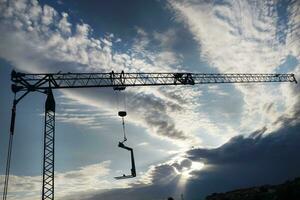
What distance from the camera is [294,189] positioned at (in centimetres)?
4084

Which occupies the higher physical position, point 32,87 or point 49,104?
point 32,87

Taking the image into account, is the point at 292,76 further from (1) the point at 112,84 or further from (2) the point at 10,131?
(2) the point at 10,131

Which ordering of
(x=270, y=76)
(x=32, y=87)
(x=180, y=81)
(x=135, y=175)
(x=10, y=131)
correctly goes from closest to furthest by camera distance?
(x=135, y=175) → (x=10, y=131) → (x=32, y=87) → (x=180, y=81) → (x=270, y=76)

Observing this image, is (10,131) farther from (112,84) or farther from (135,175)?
(112,84)

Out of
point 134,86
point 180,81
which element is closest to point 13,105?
point 134,86

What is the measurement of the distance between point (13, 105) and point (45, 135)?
21.8 ft

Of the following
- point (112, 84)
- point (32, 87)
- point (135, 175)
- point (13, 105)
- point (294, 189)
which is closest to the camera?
point (135, 175)

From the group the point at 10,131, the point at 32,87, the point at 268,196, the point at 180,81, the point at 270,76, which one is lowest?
the point at 268,196

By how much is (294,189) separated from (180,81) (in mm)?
26277

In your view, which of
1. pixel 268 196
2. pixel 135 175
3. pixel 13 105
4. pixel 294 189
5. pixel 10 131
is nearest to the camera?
pixel 135 175

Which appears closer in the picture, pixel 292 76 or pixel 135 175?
pixel 135 175

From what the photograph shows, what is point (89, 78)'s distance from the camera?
48.8m

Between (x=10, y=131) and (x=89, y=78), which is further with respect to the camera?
(x=89, y=78)

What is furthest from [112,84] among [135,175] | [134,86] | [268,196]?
[268,196]
